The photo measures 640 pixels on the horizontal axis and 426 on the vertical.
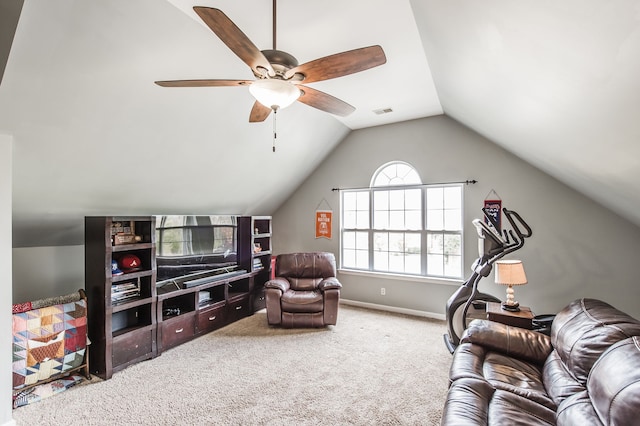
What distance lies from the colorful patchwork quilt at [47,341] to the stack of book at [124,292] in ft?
0.77

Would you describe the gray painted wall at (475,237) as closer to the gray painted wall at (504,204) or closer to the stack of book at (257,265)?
the gray painted wall at (504,204)

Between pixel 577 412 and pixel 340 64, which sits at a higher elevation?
pixel 340 64

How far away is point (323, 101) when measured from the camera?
208 cm

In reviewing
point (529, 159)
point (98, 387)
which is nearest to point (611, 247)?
point (529, 159)

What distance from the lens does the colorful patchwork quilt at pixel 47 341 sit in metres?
2.40

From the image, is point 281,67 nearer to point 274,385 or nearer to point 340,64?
point 340,64

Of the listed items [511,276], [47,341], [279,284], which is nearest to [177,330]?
[47,341]

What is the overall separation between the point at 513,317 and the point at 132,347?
364cm

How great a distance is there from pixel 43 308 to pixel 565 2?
3967 millimetres

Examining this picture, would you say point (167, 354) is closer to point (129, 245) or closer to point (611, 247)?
point (129, 245)

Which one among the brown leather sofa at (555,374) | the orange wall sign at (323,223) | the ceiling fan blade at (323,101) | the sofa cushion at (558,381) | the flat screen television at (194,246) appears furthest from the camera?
the orange wall sign at (323,223)

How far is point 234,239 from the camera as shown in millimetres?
4477

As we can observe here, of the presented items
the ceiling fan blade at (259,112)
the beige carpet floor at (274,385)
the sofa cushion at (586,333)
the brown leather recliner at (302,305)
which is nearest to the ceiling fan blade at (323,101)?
the ceiling fan blade at (259,112)

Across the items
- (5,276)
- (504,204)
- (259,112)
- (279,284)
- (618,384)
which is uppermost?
(259,112)
